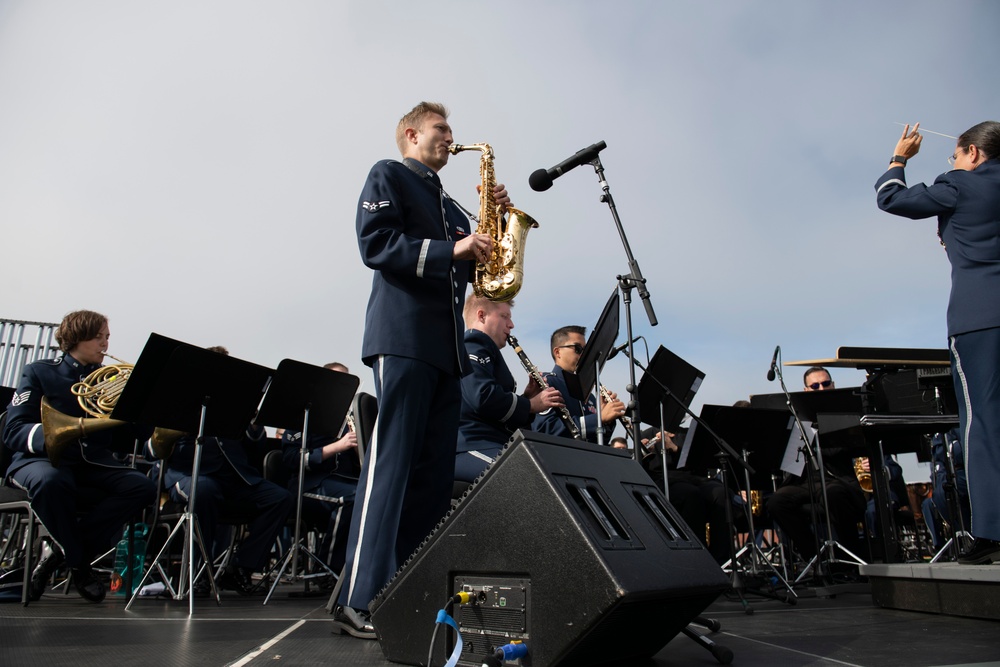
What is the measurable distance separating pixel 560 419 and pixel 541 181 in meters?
1.76

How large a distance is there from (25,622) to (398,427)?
189 centimetres

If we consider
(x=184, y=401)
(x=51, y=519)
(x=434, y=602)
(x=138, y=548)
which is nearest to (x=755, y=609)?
(x=434, y=602)

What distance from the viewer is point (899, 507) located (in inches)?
257

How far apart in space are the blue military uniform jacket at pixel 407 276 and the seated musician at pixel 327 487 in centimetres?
271

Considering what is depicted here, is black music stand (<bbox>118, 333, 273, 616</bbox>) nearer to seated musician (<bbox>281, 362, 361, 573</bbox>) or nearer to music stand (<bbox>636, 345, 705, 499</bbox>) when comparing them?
seated musician (<bbox>281, 362, 361, 573</bbox>)

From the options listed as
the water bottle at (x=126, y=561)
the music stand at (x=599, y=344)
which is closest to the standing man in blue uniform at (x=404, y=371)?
the music stand at (x=599, y=344)

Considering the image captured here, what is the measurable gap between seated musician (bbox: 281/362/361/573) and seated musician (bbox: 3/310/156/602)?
1266 mm

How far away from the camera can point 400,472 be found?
8.46ft

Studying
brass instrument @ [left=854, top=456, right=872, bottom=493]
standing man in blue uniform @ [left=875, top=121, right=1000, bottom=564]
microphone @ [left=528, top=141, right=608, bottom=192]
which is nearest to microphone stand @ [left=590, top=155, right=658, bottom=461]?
microphone @ [left=528, top=141, right=608, bottom=192]

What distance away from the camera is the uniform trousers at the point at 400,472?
249cm

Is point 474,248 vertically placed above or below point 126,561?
above

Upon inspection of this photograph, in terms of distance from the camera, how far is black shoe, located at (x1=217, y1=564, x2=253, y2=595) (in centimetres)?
536

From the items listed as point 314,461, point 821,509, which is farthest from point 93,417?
point 821,509

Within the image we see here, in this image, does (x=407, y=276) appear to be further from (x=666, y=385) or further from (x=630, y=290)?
(x=666, y=385)
